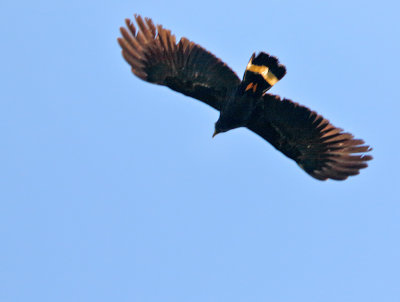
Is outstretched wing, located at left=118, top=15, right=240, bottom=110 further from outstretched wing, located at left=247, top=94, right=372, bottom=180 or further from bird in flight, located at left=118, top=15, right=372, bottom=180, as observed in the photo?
outstretched wing, located at left=247, top=94, right=372, bottom=180

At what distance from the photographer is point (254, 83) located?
11641 mm

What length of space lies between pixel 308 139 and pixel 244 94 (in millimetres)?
1451

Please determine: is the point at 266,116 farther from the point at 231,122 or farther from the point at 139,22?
the point at 139,22

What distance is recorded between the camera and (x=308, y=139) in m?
12.1

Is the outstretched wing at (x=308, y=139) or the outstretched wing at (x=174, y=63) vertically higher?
the outstretched wing at (x=174, y=63)

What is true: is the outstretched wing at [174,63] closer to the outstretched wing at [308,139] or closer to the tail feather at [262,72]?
the tail feather at [262,72]

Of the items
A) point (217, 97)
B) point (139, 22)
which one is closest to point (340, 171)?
point (217, 97)

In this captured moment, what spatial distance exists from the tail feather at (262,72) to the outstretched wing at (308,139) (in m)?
0.29

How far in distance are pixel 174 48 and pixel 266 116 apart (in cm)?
204

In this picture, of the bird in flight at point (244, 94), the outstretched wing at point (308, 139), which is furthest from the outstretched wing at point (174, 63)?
the outstretched wing at point (308, 139)

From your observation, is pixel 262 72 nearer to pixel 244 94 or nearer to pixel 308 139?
pixel 244 94

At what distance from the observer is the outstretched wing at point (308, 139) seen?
1180cm

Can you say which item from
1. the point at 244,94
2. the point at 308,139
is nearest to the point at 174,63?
the point at 244,94

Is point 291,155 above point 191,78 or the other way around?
the other way around
